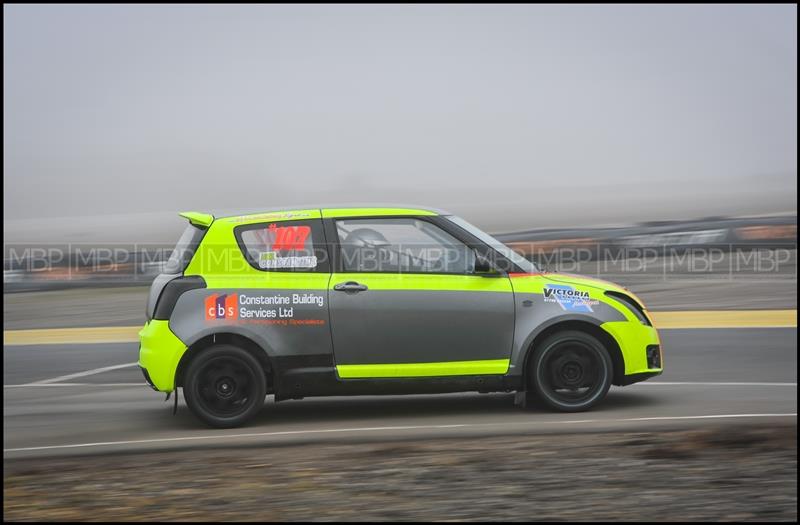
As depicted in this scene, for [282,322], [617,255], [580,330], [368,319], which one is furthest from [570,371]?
[617,255]

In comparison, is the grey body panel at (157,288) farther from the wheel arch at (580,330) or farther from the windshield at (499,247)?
the wheel arch at (580,330)

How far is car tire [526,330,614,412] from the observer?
749 centimetres

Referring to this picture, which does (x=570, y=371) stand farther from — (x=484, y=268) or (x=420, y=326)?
(x=420, y=326)

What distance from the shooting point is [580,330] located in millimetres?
7566

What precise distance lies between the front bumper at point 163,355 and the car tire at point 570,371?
2.48 meters

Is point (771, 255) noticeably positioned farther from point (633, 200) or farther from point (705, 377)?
point (705, 377)

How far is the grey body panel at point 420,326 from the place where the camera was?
24.3 ft

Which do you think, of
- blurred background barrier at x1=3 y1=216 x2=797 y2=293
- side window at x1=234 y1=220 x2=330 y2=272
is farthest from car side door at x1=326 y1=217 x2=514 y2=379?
blurred background barrier at x1=3 y1=216 x2=797 y2=293

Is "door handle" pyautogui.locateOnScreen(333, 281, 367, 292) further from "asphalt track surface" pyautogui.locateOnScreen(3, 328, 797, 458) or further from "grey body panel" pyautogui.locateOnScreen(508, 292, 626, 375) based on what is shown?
"grey body panel" pyautogui.locateOnScreen(508, 292, 626, 375)

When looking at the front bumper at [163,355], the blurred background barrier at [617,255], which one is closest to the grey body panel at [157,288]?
the front bumper at [163,355]

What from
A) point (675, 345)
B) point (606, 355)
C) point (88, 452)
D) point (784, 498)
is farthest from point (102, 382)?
point (784, 498)

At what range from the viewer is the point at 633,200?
22297 mm

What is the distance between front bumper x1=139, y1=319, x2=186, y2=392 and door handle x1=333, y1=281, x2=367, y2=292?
114 centimetres

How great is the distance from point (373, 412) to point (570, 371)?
1.52 meters
